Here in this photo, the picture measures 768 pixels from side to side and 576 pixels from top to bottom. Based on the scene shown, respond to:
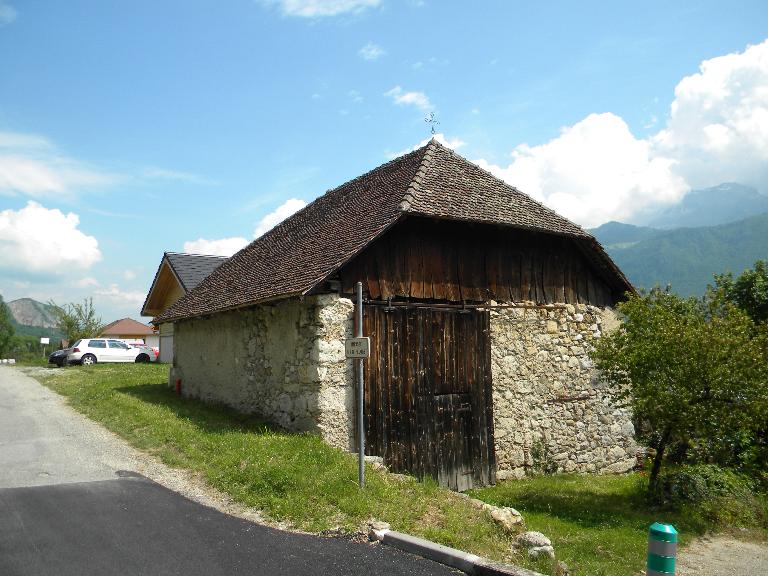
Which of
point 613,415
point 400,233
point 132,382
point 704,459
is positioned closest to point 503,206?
point 400,233

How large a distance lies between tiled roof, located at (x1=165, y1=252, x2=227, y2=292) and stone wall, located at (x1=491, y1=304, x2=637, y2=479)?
17.0 m

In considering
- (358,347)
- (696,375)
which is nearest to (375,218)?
(358,347)

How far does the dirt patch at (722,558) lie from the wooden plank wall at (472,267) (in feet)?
18.3

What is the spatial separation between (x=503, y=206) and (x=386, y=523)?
776 centimetres

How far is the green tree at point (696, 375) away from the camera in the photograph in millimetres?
9852

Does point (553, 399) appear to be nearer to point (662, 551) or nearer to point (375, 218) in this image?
point (375, 218)

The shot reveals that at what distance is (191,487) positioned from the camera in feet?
26.2

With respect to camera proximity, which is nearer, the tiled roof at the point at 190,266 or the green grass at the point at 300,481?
the green grass at the point at 300,481

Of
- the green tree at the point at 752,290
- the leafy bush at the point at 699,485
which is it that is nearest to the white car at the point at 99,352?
the leafy bush at the point at 699,485

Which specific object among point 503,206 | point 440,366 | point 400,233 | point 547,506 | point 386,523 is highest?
point 503,206

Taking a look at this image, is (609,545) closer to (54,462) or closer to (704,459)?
(704,459)

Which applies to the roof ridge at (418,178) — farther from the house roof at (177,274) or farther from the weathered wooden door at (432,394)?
the house roof at (177,274)

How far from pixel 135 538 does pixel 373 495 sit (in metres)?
2.82

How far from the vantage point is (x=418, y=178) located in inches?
479
